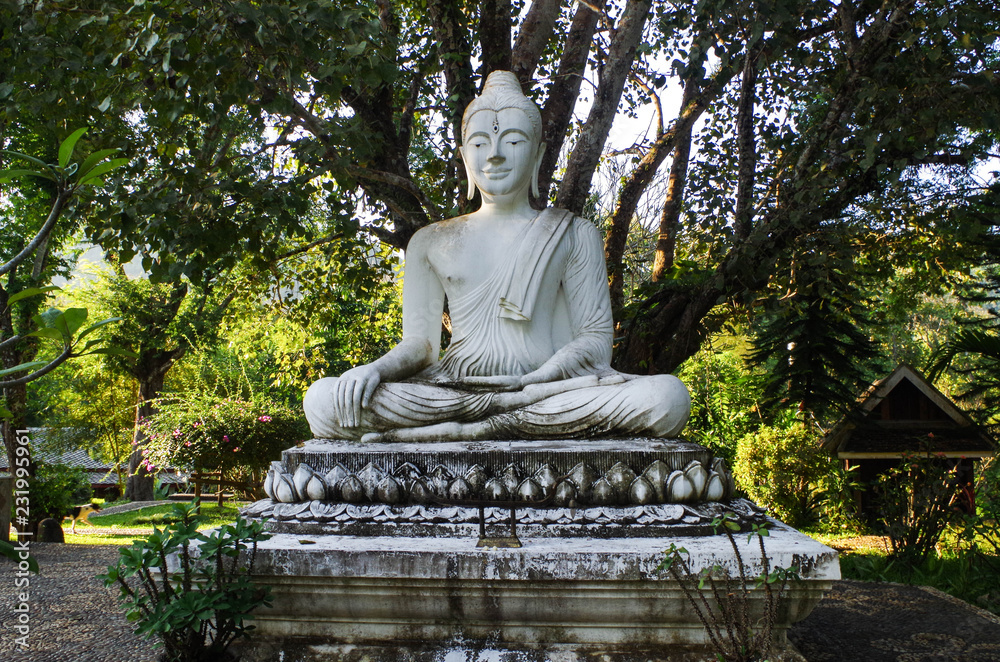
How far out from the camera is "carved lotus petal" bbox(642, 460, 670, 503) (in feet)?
9.87

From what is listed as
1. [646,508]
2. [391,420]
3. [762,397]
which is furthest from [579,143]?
[762,397]

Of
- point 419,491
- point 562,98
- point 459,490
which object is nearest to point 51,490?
point 562,98

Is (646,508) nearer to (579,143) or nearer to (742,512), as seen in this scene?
(742,512)

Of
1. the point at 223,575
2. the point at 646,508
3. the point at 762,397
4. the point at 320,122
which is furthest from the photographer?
the point at 762,397

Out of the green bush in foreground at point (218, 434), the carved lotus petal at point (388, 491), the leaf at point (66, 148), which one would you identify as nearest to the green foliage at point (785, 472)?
the green bush in foreground at point (218, 434)

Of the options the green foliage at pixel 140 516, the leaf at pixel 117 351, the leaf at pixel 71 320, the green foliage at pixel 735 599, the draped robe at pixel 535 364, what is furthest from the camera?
the green foliage at pixel 140 516

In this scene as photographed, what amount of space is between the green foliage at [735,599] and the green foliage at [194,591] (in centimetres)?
139

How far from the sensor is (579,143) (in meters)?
6.40

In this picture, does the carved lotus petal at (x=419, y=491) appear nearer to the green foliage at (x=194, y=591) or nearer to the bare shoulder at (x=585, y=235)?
the green foliage at (x=194, y=591)

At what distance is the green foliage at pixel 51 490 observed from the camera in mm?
9297

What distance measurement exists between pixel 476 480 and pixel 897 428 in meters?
10.3

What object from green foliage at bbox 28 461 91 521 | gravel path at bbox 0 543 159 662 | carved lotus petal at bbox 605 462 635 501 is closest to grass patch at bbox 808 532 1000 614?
carved lotus petal at bbox 605 462 635 501

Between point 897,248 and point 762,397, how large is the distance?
345 centimetres

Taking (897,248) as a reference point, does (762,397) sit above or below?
below
